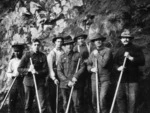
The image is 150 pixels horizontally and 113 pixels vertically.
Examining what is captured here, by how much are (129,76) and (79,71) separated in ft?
5.32

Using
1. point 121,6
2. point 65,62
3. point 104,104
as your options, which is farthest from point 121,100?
point 121,6

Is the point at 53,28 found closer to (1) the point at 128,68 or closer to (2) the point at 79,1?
(2) the point at 79,1

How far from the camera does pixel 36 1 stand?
1369 cm

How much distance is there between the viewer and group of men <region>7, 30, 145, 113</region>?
301 inches

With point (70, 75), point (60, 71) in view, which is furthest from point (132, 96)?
point (60, 71)

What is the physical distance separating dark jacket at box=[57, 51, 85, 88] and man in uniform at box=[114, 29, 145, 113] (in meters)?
1.40

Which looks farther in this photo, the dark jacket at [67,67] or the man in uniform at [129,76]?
the dark jacket at [67,67]

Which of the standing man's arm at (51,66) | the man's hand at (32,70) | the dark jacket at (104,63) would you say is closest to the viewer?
the dark jacket at (104,63)

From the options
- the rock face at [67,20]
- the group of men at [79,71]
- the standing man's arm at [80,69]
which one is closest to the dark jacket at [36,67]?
the group of men at [79,71]

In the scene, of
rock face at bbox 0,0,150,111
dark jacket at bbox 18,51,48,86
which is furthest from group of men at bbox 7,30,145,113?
rock face at bbox 0,0,150,111

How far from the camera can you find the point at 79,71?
27.1 ft

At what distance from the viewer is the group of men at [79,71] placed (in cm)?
766

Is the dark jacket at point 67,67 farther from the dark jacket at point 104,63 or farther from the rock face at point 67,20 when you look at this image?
the rock face at point 67,20

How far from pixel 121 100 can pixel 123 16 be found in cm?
419
